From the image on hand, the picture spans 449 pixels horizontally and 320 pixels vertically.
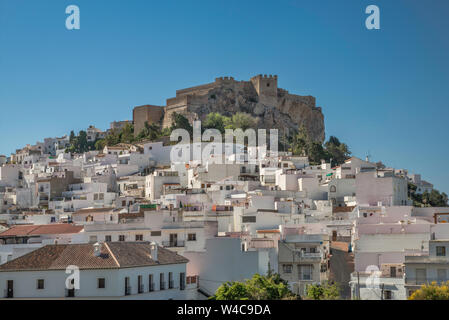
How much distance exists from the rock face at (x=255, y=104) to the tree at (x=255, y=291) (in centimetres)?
3652

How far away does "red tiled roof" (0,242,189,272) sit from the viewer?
15.8 metres

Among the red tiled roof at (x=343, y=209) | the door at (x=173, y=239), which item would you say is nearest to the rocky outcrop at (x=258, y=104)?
the red tiled roof at (x=343, y=209)

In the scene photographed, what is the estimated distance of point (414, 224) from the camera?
2048 cm

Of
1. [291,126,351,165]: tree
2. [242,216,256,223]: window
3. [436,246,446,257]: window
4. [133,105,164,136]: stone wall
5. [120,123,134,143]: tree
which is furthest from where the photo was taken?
[133,105,164,136]: stone wall

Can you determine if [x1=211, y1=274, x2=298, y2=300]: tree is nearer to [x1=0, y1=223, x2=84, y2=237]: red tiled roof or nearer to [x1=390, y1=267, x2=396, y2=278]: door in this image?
[x1=390, y1=267, x2=396, y2=278]: door

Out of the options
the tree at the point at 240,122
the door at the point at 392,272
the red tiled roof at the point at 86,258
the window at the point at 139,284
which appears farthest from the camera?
the tree at the point at 240,122

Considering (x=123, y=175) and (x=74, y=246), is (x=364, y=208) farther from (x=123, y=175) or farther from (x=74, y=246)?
(x=123, y=175)

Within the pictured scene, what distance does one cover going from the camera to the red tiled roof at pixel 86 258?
15.8 m

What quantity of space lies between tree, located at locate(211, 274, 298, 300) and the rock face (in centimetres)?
3652

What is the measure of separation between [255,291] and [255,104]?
39810mm

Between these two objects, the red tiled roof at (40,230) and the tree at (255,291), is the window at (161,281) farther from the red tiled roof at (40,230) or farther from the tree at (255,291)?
the red tiled roof at (40,230)

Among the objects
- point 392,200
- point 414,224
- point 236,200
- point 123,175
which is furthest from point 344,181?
point 123,175

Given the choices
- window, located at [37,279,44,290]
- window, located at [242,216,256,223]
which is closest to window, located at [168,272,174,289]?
window, located at [37,279,44,290]

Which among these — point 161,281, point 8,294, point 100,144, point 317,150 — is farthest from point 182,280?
point 100,144
